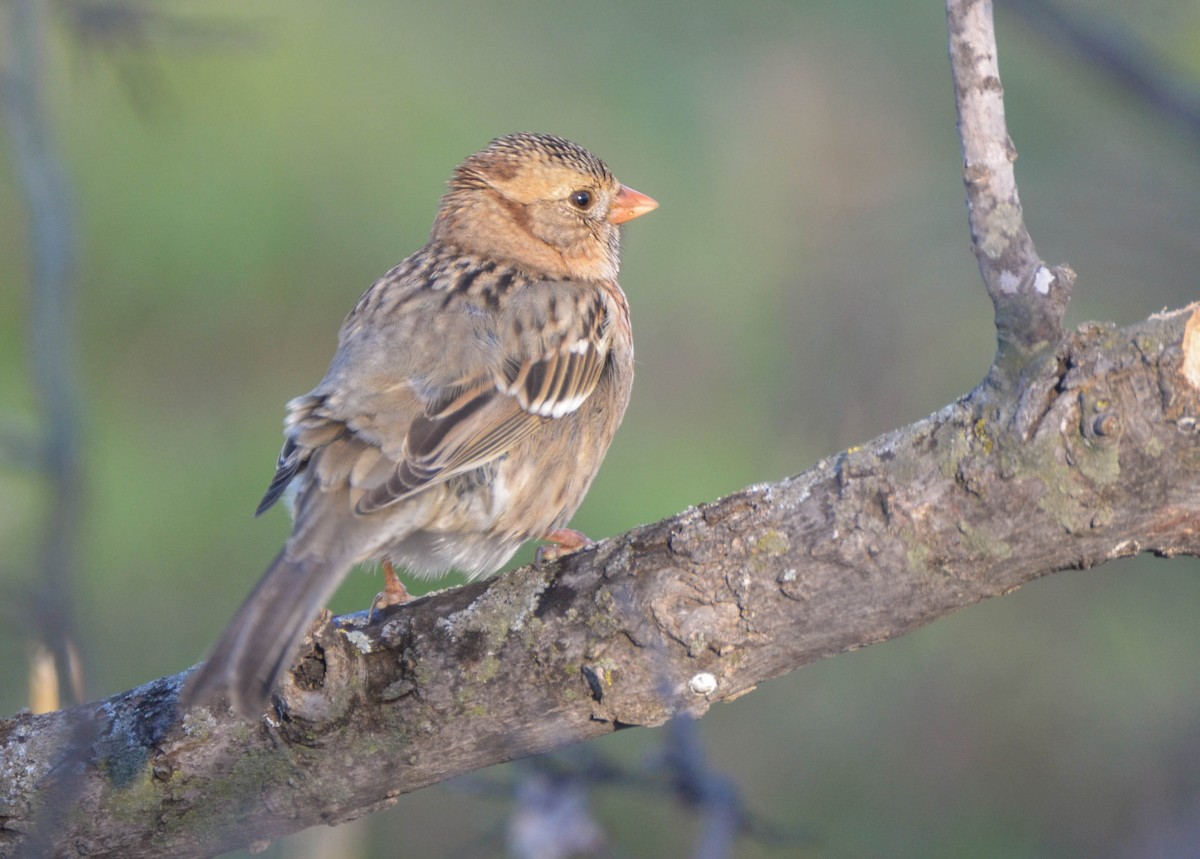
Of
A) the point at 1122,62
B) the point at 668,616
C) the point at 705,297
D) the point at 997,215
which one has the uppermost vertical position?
the point at 1122,62

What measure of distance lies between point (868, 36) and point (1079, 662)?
594cm

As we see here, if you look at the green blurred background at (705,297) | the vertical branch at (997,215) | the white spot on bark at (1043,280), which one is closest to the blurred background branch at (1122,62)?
the green blurred background at (705,297)

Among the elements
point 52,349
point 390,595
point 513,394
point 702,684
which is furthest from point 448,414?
point 52,349

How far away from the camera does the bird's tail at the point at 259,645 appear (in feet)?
9.39

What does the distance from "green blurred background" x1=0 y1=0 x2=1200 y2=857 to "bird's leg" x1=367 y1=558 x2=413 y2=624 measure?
2.78 ft

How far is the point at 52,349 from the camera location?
230cm

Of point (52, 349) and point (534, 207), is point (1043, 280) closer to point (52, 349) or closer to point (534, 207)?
point (52, 349)

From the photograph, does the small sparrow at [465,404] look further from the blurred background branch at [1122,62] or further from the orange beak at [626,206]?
the blurred background branch at [1122,62]

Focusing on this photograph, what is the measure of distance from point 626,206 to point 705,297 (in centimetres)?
370

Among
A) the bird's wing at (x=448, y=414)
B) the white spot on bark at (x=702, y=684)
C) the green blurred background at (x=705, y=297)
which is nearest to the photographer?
the white spot on bark at (x=702, y=684)

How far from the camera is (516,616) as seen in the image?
122 inches

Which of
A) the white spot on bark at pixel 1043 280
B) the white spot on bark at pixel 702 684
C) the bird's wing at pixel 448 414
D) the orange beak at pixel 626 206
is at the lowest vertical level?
the white spot on bark at pixel 702 684

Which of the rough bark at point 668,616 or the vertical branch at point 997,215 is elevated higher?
the vertical branch at point 997,215

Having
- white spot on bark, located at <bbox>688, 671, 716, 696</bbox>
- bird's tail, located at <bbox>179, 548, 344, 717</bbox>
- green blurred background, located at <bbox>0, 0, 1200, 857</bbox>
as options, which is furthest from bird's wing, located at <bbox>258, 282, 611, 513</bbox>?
white spot on bark, located at <bbox>688, 671, 716, 696</bbox>
